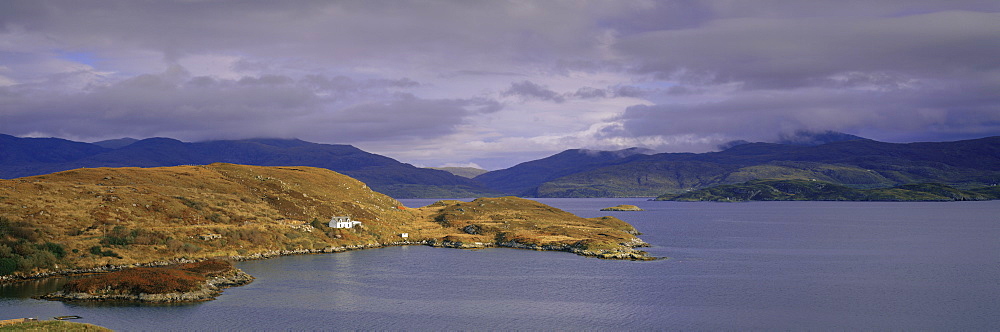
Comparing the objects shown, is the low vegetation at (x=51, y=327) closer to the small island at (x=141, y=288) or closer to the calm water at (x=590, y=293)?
the calm water at (x=590, y=293)

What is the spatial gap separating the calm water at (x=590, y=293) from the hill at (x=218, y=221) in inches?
381

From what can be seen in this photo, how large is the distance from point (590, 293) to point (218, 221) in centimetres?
A: 8244

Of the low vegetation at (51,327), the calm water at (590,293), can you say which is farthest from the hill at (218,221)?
the low vegetation at (51,327)

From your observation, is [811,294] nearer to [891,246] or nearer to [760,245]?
[760,245]

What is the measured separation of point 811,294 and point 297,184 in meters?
134

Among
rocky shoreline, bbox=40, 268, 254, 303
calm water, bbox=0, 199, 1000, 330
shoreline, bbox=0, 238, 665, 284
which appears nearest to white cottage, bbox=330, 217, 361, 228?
shoreline, bbox=0, 238, 665, 284

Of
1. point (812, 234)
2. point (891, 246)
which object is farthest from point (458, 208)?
point (891, 246)

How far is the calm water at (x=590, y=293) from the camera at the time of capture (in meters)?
63.7

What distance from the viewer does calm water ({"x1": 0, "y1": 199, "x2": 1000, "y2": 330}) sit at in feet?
209

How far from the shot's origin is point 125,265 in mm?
94812

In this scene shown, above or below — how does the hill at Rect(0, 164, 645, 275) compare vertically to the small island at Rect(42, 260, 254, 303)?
above

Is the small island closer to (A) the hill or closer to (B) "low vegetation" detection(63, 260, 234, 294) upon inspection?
(B) "low vegetation" detection(63, 260, 234, 294)

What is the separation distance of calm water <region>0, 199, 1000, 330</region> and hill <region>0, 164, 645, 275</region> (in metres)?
9.68

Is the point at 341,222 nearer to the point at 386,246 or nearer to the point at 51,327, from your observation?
the point at 386,246
